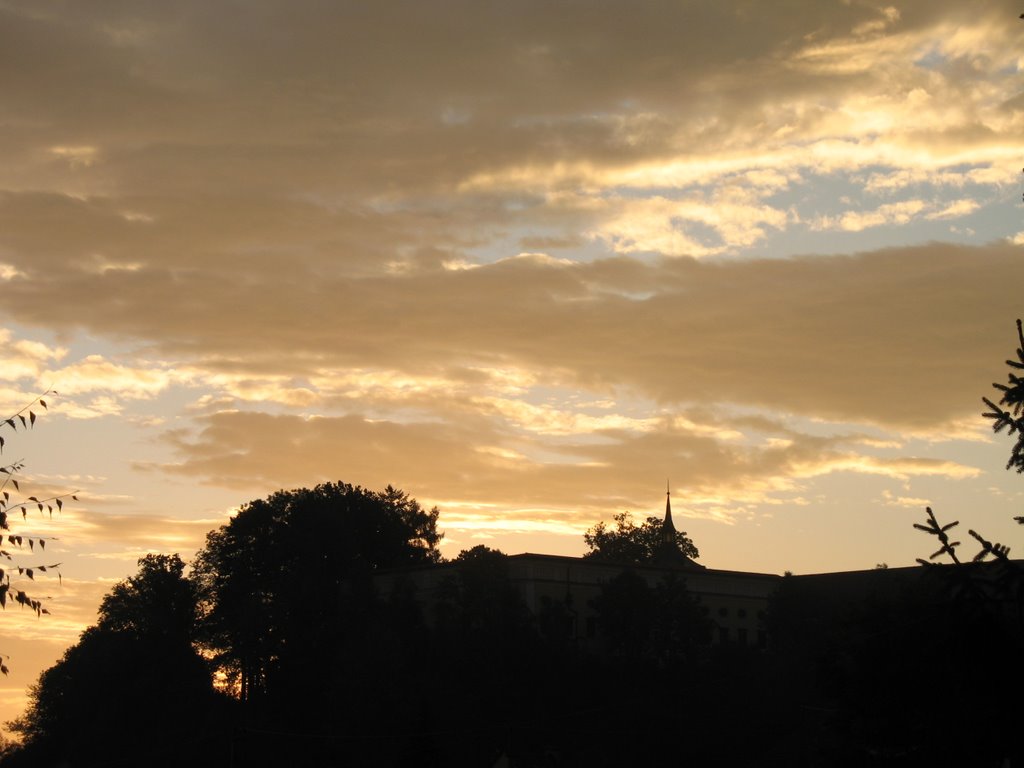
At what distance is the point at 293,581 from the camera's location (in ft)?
384

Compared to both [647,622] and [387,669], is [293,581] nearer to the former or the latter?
[387,669]

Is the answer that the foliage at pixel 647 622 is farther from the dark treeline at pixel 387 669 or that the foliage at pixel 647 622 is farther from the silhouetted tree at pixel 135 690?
A: the silhouetted tree at pixel 135 690

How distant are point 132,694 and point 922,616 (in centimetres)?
10521

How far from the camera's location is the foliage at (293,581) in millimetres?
110562

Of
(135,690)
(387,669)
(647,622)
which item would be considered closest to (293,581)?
(135,690)

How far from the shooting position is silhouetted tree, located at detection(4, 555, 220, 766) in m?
107

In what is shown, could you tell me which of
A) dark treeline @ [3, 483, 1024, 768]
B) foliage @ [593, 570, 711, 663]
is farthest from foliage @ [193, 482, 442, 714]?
foliage @ [593, 570, 711, 663]

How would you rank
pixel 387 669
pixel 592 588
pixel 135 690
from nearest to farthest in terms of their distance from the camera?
1. pixel 387 669
2. pixel 135 690
3. pixel 592 588

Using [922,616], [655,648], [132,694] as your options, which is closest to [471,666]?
[655,648]

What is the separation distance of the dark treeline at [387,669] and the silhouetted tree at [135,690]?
0.68ft

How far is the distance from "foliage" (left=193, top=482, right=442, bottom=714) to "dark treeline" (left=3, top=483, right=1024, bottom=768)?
0.22 metres

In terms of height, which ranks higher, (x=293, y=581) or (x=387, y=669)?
(x=293, y=581)

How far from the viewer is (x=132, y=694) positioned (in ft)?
367

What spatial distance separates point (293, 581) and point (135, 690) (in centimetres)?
1664
